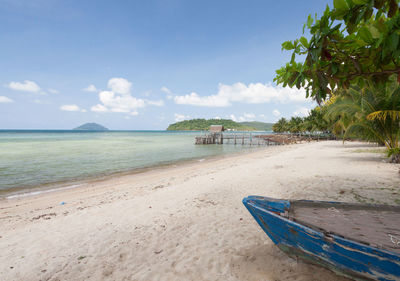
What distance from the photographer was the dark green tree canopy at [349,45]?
1767mm

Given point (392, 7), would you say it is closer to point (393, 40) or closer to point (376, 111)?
point (393, 40)

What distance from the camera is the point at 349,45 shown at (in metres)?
2.35

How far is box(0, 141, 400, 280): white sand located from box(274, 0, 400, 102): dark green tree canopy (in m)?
2.41

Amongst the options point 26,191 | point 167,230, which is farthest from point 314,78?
point 26,191

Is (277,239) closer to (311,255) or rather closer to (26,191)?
(311,255)

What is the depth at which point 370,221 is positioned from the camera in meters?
2.28

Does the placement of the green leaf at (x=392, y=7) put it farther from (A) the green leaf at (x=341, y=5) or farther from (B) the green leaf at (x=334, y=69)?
(B) the green leaf at (x=334, y=69)

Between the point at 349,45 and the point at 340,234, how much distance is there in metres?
2.19

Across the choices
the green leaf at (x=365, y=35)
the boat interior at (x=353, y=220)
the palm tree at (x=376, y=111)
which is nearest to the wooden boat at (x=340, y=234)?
the boat interior at (x=353, y=220)

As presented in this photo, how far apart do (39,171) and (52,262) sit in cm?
1198

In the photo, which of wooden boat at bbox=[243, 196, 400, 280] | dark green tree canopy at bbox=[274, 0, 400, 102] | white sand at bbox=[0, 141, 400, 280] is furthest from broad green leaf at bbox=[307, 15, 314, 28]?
white sand at bbox=[0, 141, 400, 280]

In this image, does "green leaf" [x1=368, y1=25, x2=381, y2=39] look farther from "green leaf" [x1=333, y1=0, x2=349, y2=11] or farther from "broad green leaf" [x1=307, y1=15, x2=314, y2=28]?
"broad green leaf" [x1=307, y1=15, x2=314, y2=28]

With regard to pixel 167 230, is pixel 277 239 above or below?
above

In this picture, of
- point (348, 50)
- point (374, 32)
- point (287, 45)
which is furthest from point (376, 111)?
point (287, 45)
